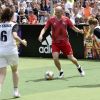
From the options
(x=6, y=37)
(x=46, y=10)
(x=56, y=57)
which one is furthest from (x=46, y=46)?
(x=6, y=37)

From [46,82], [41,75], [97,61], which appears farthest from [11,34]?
[97,61]

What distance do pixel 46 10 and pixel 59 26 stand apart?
12005 mm

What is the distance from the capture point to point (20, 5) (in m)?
26.7

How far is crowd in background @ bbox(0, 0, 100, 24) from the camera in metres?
22.8

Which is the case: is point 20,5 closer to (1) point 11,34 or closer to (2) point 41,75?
(2) point 41,75

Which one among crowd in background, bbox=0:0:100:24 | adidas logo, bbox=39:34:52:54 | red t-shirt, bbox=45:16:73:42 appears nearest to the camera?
red t-shirt, bbox=45:16:73:42

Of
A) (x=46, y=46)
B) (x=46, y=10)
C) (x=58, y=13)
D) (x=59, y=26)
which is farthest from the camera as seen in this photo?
(x=46, y=10)

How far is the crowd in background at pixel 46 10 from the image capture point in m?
22.8

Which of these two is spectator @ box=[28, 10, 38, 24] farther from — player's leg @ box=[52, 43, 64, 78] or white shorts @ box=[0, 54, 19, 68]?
white shorts @ box=[0, 54, 19, 68]

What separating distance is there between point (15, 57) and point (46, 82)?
2.93m

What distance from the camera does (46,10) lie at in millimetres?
25812

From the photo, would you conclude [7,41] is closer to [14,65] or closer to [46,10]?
[14,65]

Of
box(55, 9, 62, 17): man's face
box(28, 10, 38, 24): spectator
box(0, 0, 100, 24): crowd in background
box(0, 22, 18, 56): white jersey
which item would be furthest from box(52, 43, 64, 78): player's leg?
box(28, 10, 38, 24): spectator

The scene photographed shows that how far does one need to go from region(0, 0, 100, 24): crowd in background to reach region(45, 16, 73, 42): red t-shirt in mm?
7615
